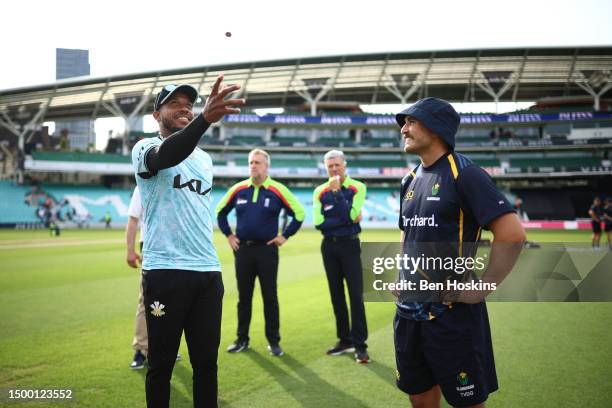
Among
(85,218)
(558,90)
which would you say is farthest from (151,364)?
(558,90)

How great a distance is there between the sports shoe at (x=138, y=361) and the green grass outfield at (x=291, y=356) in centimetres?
9

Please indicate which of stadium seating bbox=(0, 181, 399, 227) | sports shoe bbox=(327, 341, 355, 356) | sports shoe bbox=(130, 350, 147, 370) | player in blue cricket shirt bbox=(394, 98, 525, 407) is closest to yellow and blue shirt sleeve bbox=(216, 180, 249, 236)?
sports shoe bbox=(130, 350, 147, 370)

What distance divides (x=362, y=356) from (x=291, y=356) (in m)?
0.88

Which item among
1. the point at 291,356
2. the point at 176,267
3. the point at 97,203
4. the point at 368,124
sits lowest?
the point at 97,203

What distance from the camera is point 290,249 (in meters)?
19.4

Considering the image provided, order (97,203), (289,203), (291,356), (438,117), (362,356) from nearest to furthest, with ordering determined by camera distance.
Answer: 1. (438,117)
2. (362,356)
3. (291,356)
4. (289,203)
5. (97,203)

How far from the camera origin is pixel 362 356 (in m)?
5.06

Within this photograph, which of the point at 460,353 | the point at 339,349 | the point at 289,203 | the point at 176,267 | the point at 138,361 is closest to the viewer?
the point at 460,353

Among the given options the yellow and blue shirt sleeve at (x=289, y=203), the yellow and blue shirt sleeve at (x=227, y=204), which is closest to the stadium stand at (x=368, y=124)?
the yellow and blue shirt sleeve at (x=289, y=203)

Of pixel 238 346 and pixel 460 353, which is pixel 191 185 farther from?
pixel 238 346

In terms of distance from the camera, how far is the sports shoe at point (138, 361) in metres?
4.80

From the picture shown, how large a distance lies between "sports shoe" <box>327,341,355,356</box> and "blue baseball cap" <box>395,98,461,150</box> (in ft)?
11.8

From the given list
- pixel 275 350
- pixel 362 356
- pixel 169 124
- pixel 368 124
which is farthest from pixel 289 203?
pixel 368 124

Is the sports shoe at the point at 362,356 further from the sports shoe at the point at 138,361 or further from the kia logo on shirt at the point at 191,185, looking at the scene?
the kia logo on shirt at the point at 191,185
